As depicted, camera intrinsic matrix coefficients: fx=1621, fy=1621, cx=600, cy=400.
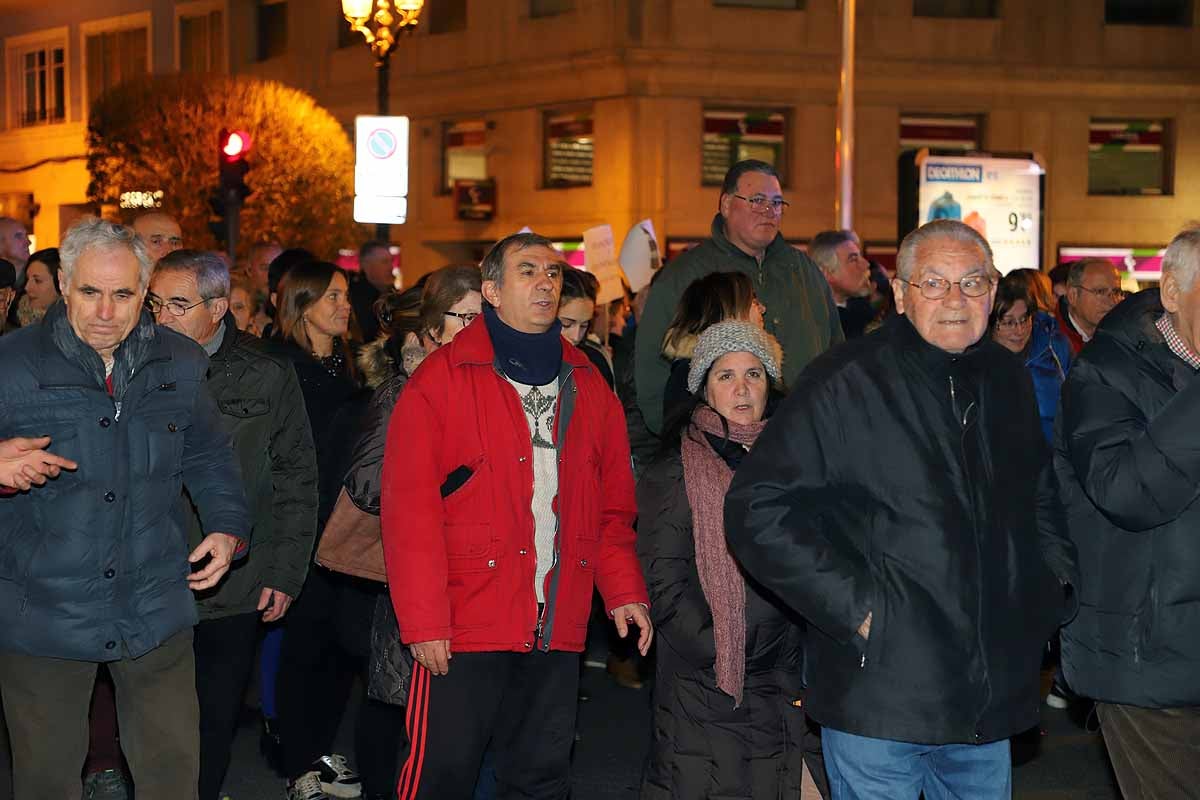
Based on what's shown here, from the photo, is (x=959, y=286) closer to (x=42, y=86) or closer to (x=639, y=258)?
(x=639, y=258)

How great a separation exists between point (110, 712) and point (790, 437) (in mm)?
4157

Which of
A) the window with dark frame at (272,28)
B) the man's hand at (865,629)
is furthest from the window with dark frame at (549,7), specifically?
the man's hand at (865,629)

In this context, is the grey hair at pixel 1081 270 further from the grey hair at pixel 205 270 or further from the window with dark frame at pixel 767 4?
the window with dark frame at pixel 767 4

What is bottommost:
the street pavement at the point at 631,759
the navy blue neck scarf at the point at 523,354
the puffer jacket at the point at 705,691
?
the street pavement at the point at 631,759

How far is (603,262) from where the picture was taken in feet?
45.6

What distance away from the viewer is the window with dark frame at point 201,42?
38.5 m

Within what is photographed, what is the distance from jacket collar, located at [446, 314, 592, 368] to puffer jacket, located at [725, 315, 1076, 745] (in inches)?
48.0

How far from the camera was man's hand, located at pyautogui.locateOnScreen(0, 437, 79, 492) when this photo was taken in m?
4.85

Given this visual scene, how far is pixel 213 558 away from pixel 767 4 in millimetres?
26208

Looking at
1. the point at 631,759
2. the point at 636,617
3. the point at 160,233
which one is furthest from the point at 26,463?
the point at 160,233

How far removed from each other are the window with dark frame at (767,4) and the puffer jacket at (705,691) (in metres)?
25.0

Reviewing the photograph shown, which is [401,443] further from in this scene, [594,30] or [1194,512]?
[594,30]

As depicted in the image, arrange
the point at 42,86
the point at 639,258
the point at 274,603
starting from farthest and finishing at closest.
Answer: the point at 42,86 → the point at 639,258 → the point at 274,603

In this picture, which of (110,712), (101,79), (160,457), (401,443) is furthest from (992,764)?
(101,79)
